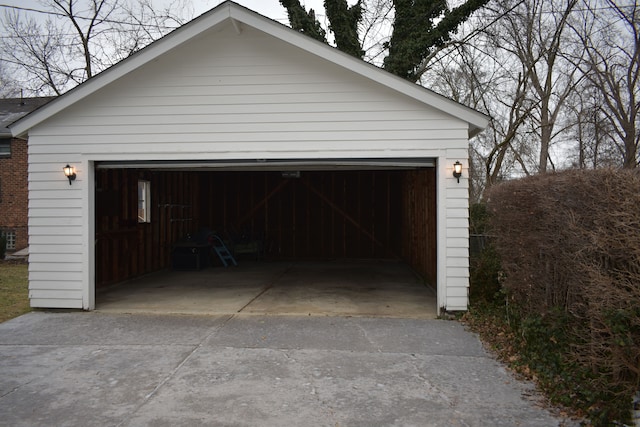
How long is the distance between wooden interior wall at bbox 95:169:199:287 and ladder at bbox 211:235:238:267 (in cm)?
86

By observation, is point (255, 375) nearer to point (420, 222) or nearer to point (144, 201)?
point (420, 222)

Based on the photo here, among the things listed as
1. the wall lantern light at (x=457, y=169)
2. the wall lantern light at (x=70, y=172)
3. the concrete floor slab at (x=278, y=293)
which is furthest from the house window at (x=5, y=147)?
the wall lantern light at (x=457, y=169)

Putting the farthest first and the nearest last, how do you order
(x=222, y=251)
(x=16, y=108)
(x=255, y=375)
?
1. (x=16, y=108)
2. (x=222, y=251)
3. (x=255, y=375)

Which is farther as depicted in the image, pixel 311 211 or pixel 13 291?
pixel 311 211

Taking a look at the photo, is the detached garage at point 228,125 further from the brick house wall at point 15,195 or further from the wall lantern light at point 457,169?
the brick house wall at point 15,195

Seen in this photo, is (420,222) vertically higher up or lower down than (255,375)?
higher up

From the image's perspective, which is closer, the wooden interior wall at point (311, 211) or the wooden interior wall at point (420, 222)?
the wooden interior wall at point (420, 222)

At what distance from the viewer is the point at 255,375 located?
15.2ft

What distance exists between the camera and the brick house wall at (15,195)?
A: 16.4m

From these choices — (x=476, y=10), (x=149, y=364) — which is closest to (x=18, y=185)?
(x=149, y=364)

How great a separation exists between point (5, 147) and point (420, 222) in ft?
46.4

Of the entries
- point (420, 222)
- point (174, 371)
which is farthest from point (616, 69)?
point (174, 371)

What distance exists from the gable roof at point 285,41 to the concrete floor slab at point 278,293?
2.94 m

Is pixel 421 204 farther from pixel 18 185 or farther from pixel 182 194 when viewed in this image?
pixel 18 185
